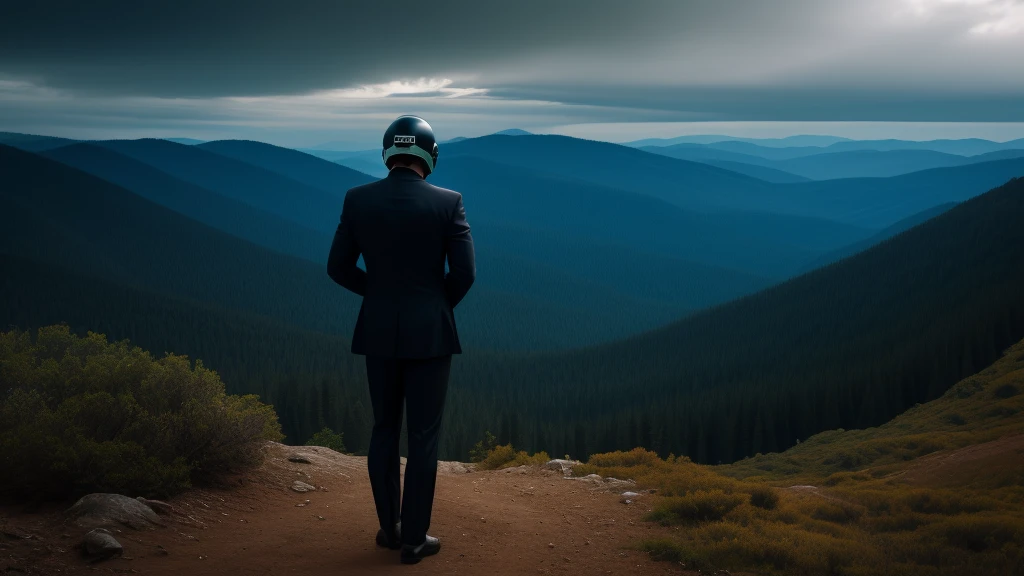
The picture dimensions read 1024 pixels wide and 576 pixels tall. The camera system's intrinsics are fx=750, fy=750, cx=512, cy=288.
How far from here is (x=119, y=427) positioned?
39.0 ft

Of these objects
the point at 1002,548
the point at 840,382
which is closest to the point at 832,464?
the point at 1002,548

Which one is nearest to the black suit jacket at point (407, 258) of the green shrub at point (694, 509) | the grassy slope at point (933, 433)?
the green shrub at point (694, 509)

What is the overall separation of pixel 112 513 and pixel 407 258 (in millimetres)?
5156

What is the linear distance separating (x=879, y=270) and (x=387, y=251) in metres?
207

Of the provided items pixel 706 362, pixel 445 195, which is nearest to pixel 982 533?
pixel 445 195

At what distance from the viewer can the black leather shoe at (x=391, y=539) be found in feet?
31.5

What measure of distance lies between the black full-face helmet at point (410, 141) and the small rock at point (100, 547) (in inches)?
217

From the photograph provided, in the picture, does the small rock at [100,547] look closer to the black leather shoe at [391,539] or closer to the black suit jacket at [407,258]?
the black leather shoe at [391,539]

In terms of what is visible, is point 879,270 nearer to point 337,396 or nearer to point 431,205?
point 337,396

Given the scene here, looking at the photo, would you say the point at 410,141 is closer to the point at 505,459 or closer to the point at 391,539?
the point at 391,539

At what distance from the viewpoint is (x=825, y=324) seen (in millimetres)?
165750

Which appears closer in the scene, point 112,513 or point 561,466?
point 112,513

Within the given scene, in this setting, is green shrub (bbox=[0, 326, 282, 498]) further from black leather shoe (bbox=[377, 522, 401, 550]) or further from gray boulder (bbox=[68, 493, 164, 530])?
black leather shoe (bbox=[377, 522, 401, 550])

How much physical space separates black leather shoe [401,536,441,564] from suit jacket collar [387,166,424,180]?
14.7 feet
